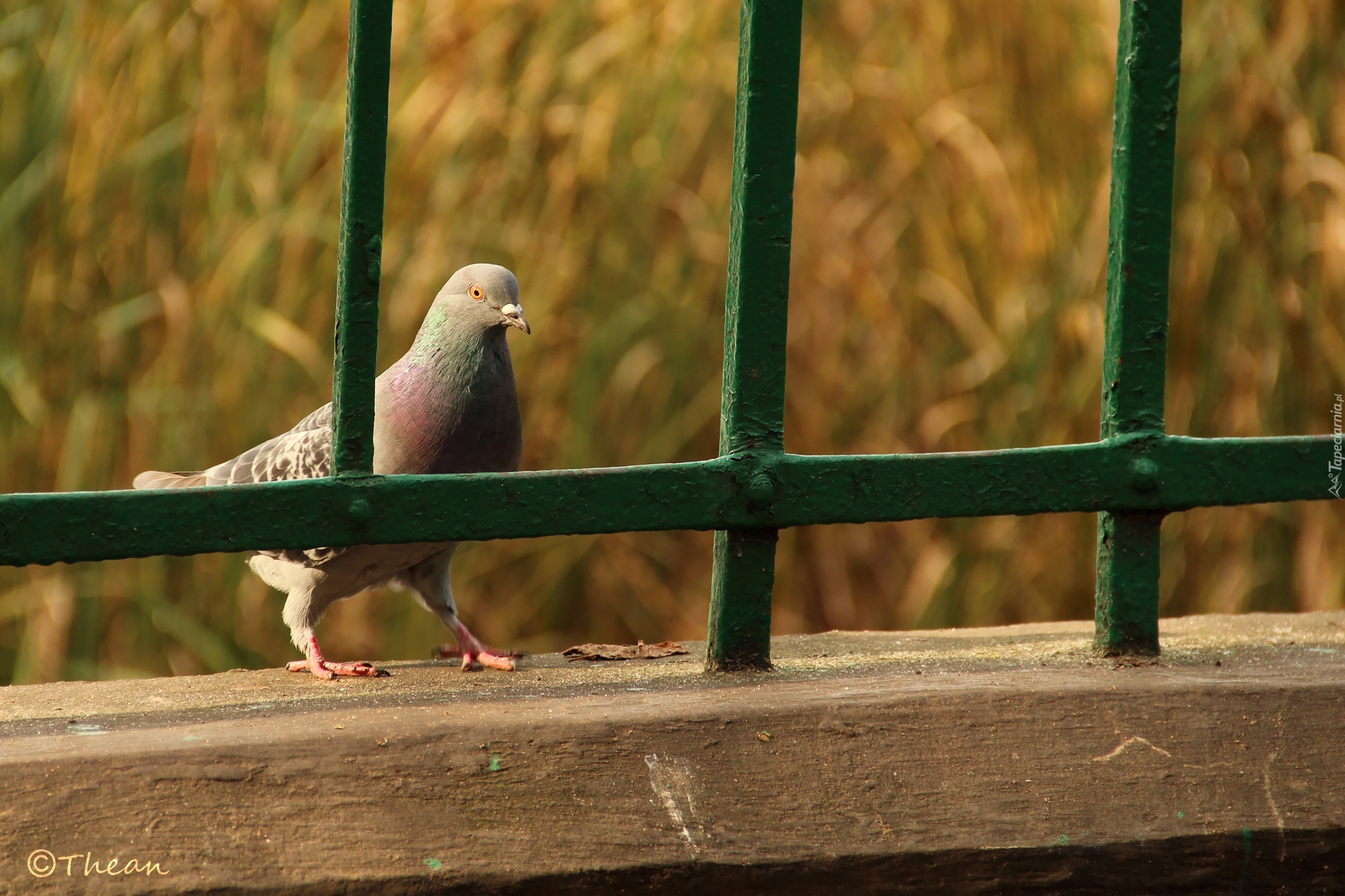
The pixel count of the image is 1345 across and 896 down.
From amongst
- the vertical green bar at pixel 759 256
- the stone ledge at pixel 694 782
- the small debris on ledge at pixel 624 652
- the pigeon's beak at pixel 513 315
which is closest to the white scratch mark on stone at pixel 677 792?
the stone ledge at pixel 694 782

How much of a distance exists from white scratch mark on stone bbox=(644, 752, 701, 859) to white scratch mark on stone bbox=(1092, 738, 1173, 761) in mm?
572

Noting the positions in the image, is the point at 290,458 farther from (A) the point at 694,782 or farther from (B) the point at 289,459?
(A) the point at 694,782

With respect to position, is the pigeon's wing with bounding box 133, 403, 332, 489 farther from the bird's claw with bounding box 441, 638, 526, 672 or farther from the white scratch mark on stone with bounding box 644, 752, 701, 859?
the white scratch mark on stone with bounding box 644, 752, 701, 859

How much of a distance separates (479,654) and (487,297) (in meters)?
0.63

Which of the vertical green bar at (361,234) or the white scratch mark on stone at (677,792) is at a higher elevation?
the vertical green bar at (361,234)

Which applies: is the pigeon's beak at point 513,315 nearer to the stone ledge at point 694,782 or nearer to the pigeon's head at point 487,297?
the pigeon's head at point 487,297

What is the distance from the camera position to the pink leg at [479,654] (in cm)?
228

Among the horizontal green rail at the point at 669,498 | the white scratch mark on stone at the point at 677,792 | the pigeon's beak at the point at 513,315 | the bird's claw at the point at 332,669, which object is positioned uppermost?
the pigeon's beak at the point at 513,315

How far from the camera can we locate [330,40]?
12.0 feet

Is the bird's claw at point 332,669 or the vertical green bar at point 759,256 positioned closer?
the vertical green bar at point 759,256

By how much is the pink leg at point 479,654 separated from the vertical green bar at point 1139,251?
985mm

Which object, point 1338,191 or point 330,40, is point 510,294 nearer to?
point 330,40

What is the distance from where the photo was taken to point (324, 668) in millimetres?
2330

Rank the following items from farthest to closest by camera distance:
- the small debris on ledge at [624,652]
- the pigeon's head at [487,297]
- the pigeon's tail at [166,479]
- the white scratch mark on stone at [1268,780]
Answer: the pigeon's tail at [166,479], the pigeon's head at [487,297], the small debris on ledge at [624,652], the white scratch mark on stone at [1268,780]
